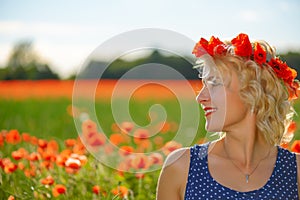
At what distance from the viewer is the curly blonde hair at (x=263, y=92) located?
278 cm

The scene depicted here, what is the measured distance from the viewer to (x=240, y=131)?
9.47 ft

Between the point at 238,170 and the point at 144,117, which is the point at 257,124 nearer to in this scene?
the point at 238,170

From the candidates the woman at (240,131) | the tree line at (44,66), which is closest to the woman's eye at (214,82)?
the woman at (240,131)

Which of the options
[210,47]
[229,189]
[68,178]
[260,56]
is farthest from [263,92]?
[68,178]

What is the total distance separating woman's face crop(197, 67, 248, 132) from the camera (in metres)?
2.76

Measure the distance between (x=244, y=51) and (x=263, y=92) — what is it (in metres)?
0.18

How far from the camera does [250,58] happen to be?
2.83 metres

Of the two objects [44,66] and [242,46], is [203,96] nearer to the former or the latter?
[242,46]

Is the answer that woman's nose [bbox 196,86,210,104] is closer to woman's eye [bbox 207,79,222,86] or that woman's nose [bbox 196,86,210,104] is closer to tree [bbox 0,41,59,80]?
woman's eye [bbox 207,79,222,86]

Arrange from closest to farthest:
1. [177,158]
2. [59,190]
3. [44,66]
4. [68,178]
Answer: [177,158] < [59,190] < [68,178] < [44,66]

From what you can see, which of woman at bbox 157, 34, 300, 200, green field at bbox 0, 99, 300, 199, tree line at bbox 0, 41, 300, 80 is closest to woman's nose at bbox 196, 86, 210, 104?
woman at bbox 157, 34, 300, 200

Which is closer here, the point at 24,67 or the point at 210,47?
the point at 210,47

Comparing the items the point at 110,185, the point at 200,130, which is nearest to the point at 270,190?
the point at 110,185

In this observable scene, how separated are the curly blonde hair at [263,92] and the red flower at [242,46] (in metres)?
0.02
